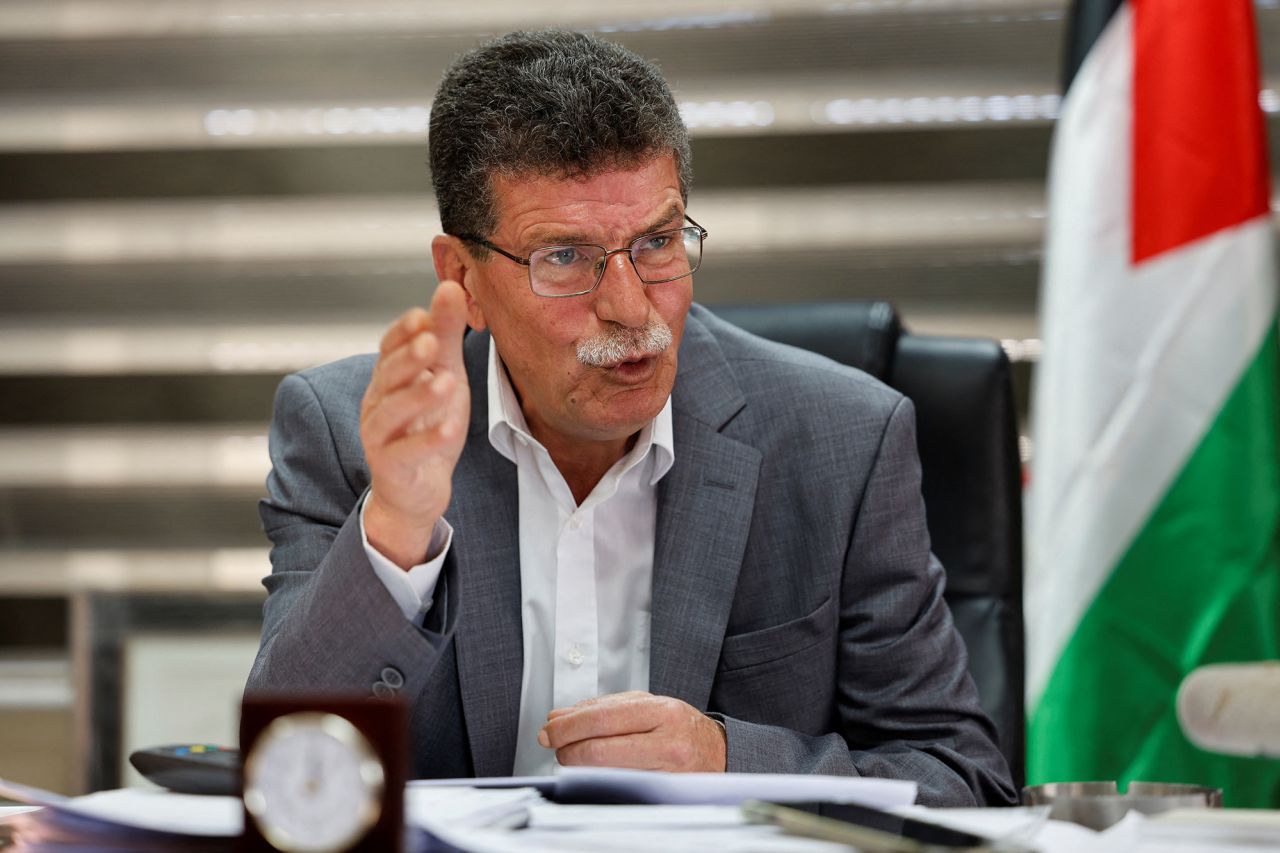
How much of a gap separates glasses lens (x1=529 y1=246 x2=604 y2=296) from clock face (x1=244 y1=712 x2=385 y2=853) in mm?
905

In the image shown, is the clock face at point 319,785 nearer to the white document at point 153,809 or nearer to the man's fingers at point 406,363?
the white document at point 153,809

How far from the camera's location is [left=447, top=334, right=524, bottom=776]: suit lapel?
1680 mm

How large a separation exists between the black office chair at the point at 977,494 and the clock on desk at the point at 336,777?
3.81 feet

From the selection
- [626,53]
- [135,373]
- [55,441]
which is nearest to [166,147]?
[135,373]

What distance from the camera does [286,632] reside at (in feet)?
4.81

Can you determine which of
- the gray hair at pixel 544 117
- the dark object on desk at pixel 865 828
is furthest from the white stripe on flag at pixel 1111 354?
the dark object on desk at pixel 865 828

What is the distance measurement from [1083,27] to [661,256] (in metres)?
1.37

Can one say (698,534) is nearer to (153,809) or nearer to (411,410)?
(411,410)

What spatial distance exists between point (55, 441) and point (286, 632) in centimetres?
202

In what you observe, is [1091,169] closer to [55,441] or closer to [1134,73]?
[1134,73]

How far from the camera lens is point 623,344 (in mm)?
1655

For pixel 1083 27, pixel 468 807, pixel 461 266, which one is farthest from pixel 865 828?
pixel 1083 27

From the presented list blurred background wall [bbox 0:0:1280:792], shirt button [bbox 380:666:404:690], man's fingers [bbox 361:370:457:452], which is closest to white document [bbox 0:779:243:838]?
shirt button [bbox 380:666:404:690]

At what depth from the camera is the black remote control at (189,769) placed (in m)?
1.19
